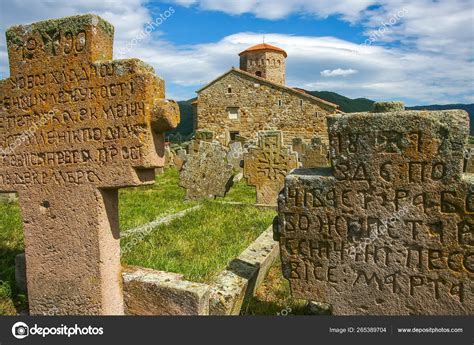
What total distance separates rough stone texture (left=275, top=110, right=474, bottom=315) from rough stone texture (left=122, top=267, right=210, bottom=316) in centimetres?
77

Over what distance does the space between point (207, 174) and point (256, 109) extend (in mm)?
17341

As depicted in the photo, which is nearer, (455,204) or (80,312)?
(455,204)

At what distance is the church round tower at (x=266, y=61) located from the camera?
33.3 meters

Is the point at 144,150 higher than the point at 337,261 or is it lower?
higher

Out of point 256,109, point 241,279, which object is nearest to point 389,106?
point 241,279

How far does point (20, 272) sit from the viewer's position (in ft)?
12.1

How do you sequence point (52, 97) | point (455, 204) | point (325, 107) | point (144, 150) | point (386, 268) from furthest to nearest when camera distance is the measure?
1. point (325, 107)
2. point (52, 97)
3. point (144, 150)
4. point (386, 268)
5. point (455, 204)

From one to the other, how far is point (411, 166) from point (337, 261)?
849 mm

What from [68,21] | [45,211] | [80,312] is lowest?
[80,312]

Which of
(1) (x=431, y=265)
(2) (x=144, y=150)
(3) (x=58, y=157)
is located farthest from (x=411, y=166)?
(3) (x=58, y=157)

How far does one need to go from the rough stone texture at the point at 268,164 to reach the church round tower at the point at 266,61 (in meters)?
26.0

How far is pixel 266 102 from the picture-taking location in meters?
25.6

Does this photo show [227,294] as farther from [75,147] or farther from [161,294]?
[75,147]

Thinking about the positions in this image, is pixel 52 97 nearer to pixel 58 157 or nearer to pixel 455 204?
pixel 58 157
